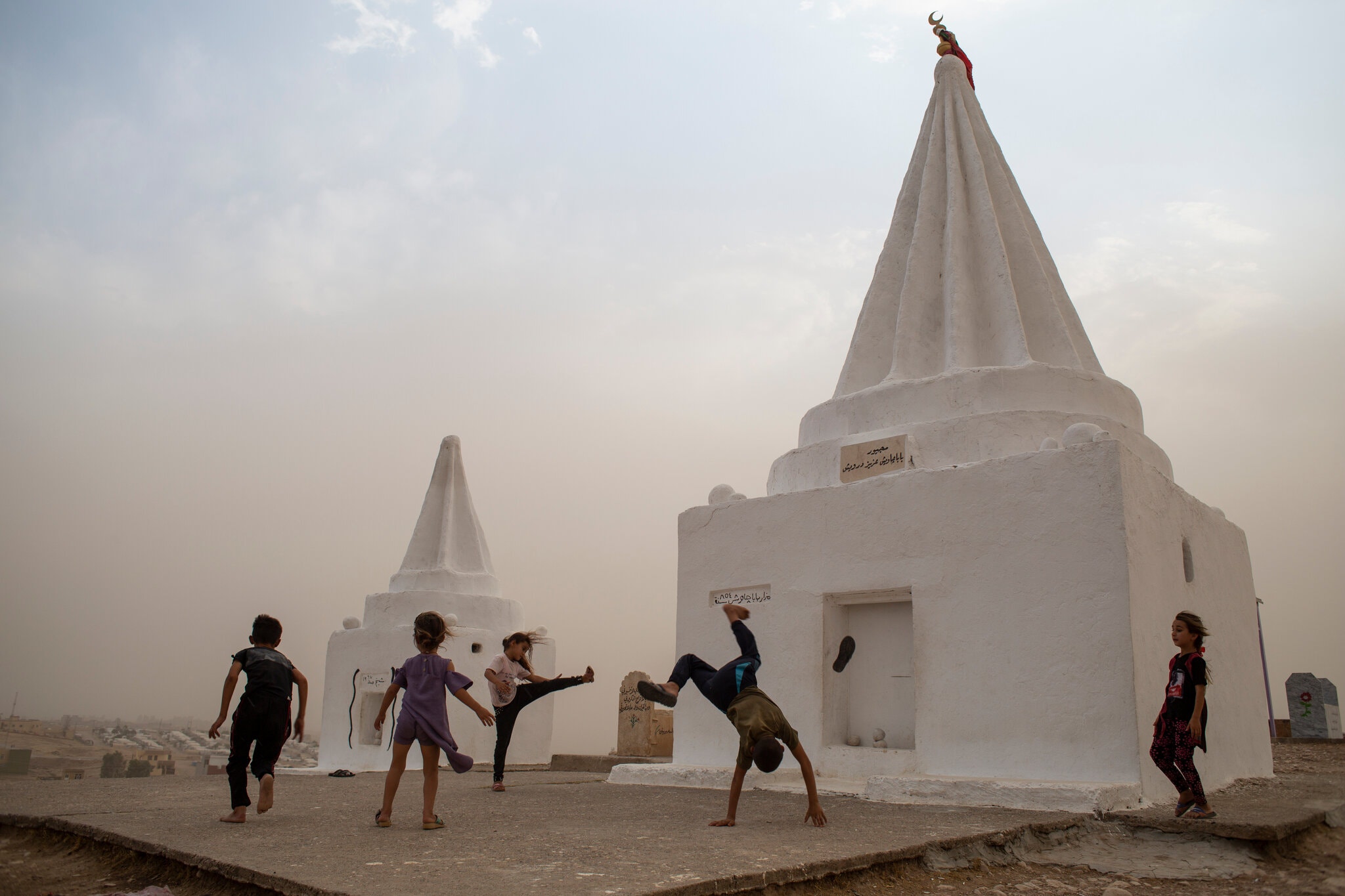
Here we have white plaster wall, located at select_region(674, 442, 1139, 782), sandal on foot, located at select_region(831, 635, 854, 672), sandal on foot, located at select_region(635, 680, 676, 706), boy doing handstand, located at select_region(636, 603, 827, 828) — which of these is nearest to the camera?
boy doing handstand, located at select_region(636, 603, 827, 828)

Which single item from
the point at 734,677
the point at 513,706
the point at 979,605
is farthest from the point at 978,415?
the point at 513,706

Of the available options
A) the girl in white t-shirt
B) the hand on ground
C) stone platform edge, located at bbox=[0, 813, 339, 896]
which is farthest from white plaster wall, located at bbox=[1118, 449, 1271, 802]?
stone platform edge, located at bbox=[0, 813, 339, 896]

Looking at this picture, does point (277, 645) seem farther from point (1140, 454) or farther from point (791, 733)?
point (1140, 454)

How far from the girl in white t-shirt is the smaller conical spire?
7.21m

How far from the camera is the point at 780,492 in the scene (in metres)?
8.66

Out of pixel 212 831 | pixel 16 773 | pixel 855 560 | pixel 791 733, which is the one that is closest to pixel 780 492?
pixel 855 560

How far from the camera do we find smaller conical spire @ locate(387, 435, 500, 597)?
14.6m

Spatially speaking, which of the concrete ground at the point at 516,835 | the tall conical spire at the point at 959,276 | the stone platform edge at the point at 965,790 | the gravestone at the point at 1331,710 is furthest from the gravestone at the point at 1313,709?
the concrete ground at the point at 516,835

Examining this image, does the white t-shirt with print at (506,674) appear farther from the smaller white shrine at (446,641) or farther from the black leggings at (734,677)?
the smaller white shrine at (446,641)

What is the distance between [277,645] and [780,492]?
4657mm

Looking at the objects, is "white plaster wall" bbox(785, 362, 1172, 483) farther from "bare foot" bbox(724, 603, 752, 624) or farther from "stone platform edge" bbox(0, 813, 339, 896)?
"stone platform edge" bbox(0, 813, 339, 896)

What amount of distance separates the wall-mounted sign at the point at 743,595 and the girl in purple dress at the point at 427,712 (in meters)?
3.37

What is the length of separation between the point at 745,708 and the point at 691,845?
3.34 feet

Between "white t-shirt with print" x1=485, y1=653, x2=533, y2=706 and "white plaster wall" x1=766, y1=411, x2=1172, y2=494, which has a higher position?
"white plaster wall" x1=766, y1=411, x2=1172, y2=494
